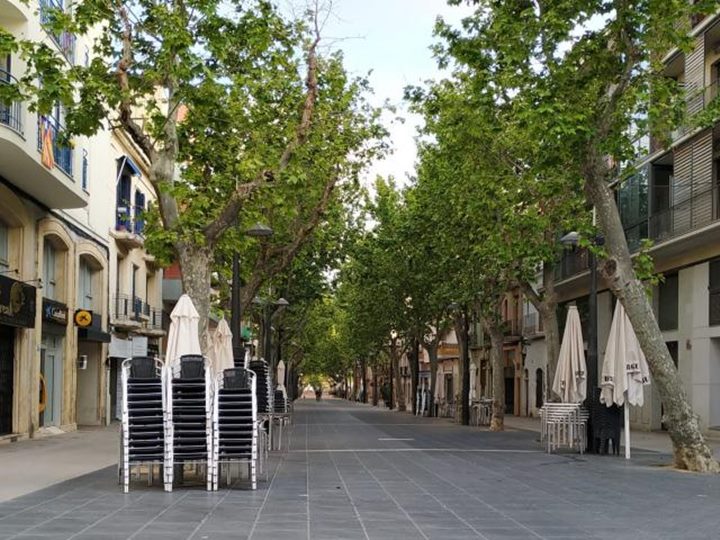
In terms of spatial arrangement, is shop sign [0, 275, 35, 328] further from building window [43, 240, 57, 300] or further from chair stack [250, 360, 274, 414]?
chair stack [250, 360, 274, 414]

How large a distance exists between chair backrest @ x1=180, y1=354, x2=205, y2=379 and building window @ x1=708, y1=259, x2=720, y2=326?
19.5m

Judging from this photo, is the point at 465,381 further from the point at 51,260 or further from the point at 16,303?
the point at 16,303

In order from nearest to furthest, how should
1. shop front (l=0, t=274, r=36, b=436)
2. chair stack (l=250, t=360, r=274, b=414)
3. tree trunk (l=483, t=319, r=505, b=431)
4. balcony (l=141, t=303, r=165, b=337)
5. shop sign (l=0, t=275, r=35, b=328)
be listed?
chair stack (l=250, t=360, r=274, b=414) → shop sign (l=0, t=275, r=35, b=328) → shop front (l=0, t=274, r=36, b=436) → tree trunk (l=483, t=319, r=505, b=431) → balcony (l=141, t=303, r=165, b=337)

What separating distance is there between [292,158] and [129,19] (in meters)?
3.57

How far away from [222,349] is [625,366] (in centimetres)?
765

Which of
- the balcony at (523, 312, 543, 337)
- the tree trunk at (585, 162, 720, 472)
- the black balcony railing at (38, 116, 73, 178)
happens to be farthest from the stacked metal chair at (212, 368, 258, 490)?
the balcony at (523, 312, 543, 337)

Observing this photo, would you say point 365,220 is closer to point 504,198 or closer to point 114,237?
point 114,237

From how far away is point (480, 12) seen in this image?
1667 cm

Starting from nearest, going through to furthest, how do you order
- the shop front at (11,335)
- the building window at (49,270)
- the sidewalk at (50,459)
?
the sidewalk at (50,459) < the shop front at (11,335) < the building window at (49,270)

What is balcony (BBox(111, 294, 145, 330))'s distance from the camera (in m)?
33.5

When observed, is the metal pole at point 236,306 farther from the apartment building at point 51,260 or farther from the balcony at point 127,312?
the balcony at point 127,312

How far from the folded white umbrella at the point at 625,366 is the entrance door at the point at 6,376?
1404 cm

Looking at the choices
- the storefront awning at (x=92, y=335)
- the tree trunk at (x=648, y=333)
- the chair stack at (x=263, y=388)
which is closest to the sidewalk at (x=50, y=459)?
the chair stack at (x=263, y=388)

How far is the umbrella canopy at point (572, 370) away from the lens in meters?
20.2
